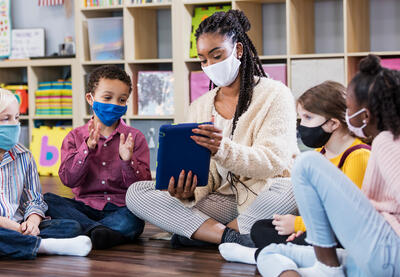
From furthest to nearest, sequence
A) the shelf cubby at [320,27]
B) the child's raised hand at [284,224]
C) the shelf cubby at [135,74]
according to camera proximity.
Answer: the shelf cubby at [135,74]
the shelf cubby at [320,27]
the child's raised hand at [284,224]

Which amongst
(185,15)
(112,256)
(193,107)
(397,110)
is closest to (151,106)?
(185,15)

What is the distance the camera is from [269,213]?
84.2 inches

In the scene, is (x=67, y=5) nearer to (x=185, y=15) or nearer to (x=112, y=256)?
(x=185, y=15)

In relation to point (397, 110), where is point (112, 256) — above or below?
below

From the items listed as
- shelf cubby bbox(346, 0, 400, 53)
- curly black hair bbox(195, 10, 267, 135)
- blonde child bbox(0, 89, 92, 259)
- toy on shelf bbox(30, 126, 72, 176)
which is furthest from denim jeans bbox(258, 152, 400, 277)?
toy on shelf bbox(30, 126, 72, 176)

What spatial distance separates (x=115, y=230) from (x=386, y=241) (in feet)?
3.85

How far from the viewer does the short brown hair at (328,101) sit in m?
1.94

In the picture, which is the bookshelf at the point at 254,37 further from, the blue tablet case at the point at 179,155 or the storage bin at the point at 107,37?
the blue tablet case at the point at 179,155

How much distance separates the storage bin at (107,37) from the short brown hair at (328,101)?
107 inches

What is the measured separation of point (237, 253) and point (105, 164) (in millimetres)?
728

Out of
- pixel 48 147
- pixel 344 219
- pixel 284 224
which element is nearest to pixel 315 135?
pixel 284 224

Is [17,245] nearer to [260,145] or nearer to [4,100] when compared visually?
[4,100]

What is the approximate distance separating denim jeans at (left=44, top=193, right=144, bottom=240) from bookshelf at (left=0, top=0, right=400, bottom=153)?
194cm

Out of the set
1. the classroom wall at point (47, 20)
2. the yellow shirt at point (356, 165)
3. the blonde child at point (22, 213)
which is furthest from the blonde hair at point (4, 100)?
Result: the classroom wall at point (47, 20)
